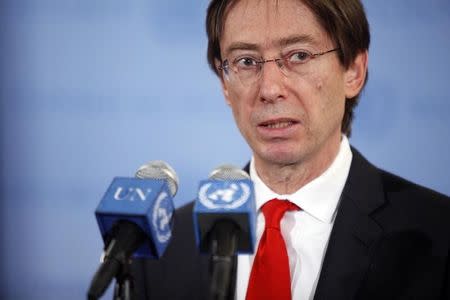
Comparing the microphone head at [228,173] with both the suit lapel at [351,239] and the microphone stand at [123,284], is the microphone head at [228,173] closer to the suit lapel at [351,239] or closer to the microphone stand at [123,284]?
the microphone stand at [123,284]

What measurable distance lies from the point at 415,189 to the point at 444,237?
23cm

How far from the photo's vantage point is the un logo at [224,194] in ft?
3.84

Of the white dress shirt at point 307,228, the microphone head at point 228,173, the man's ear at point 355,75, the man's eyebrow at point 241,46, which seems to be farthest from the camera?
the man's ear at point 355,75

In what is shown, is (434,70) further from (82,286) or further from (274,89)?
(82,286)

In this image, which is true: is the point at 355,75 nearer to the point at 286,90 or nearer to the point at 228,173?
the point at 286,90

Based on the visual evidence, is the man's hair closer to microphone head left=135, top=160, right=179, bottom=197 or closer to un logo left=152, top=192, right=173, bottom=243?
microphone head left=135, top=160, right=179, bottom=197

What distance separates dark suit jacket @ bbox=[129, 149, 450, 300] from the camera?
1.72 metres

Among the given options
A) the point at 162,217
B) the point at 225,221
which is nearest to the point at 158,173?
the point at 162,217

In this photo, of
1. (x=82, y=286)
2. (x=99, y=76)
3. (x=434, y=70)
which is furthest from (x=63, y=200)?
(x=434, y=70)

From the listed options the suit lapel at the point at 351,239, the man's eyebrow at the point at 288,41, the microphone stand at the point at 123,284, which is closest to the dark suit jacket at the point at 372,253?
the suit lapel at the point at 351,239

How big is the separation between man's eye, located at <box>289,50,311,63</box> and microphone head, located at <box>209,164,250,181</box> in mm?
683

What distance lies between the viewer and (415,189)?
77.6 inches

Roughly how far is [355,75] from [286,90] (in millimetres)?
422

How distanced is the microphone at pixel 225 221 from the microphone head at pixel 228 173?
7 cm
